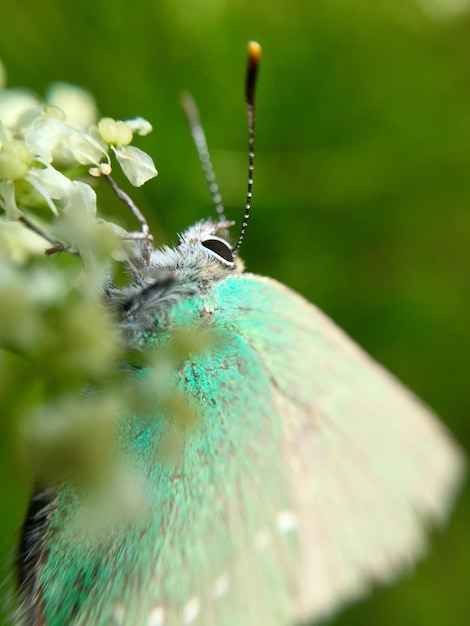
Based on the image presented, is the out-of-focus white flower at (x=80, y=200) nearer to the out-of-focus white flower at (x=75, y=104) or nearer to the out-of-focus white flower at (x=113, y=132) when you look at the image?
the out-of-focus white flower at (x=113, y=132)

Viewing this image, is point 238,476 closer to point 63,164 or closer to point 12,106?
point 63,164

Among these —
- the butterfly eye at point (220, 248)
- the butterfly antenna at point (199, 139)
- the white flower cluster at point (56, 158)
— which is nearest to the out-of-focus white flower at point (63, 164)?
the white flower cluster at point (56, 158)

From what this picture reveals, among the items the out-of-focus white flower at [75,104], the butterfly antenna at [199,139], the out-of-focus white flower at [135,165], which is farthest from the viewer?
the butterfly antenna at [199,139]

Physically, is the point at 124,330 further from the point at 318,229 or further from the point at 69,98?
the point at 318,229

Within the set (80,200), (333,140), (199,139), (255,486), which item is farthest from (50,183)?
(333,140)

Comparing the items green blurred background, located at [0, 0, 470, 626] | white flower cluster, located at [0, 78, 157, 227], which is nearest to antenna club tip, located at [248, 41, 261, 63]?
white flower cluster, located at [0, 78, 157, 227]
